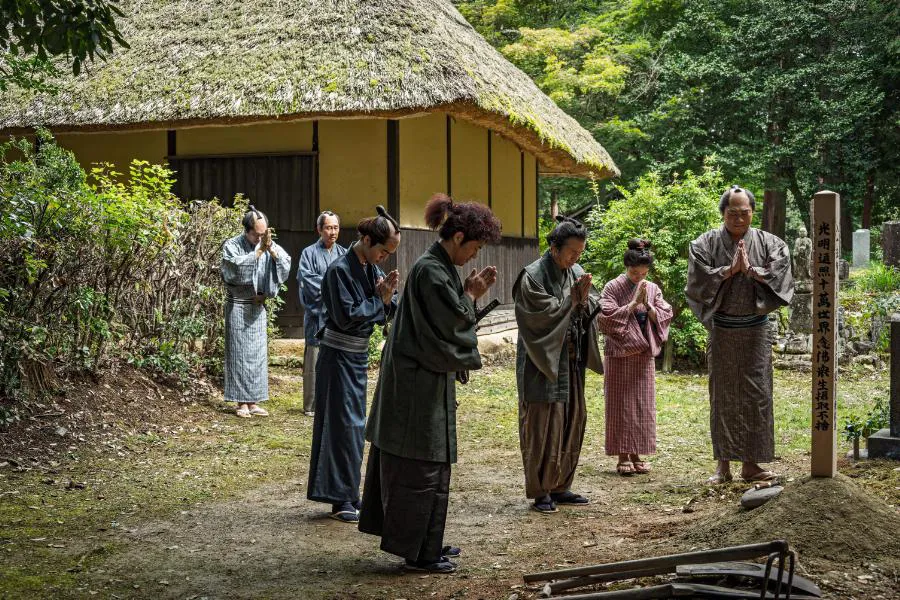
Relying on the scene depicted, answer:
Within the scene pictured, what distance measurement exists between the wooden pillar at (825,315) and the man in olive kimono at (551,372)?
4.56 ft

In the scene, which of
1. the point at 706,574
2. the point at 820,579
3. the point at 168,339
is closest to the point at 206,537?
the point at 706,574

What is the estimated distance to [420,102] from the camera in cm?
1030

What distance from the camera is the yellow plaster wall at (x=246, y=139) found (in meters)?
12.0

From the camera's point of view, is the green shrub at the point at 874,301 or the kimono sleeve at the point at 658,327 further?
the green shrub at the point at 874,301

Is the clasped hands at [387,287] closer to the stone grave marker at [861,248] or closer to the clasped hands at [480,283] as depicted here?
the clasped hands at [480,283]

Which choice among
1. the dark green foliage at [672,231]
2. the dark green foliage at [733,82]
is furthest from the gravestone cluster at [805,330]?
the dark green foliage at [733,82]

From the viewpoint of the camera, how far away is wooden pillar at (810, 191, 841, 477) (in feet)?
14.3

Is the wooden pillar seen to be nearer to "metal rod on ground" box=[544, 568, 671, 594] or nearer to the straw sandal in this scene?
"metal rod on ground" box=[544, 568, 671, 594]

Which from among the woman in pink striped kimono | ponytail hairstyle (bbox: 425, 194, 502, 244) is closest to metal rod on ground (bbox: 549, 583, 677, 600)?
ponytail hairstyle (bbox: 425, 194, 502, 244)

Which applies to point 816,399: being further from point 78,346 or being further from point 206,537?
point 78,346

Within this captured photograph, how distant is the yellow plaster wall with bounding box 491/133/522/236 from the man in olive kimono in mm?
9012

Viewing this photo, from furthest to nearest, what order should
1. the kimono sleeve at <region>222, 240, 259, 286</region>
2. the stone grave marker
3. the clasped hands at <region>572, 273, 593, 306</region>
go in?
the stone grave marker → the kimono sleeve at <region>222, 240, 259, 286</region> → the clasped hands at <region>572, 273, 593, 306</region>

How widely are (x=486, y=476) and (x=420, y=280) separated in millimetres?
2637

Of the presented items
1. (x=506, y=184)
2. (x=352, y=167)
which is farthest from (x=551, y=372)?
(x=506, y=184)
